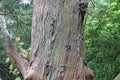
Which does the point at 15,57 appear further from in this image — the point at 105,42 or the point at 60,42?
the point at 105,42

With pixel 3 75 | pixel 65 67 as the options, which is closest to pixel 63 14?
pixel 65 67

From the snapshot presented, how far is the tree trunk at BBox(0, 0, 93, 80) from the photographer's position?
5.62ft

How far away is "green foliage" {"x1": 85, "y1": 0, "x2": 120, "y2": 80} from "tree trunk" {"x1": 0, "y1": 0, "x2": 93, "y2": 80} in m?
4.21

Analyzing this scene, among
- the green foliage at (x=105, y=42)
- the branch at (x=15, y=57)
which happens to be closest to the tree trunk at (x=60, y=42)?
the branch at (x=15, y=57)

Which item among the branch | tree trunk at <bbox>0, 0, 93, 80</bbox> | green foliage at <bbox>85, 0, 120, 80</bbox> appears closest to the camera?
tree trunk at <bbox>0, 0, 93, 80</bbox>

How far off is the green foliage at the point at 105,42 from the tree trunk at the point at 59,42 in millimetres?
4213

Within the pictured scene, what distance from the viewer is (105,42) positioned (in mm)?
6129

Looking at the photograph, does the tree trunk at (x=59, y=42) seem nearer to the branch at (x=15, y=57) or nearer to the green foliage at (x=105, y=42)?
the branch at (x=15, y=57)

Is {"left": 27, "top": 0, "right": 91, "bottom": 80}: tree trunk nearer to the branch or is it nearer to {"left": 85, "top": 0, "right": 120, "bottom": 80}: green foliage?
the branch

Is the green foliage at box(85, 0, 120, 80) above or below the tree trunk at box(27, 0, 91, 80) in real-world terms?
below

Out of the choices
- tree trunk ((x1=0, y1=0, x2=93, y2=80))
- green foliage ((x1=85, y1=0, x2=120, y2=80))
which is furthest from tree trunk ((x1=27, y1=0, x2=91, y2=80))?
green foliage ((x1=85, y1=0, x2=120, y2=80))

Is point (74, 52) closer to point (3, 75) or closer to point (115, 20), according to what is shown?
point (115, 20)

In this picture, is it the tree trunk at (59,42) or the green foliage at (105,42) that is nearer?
the tree trunk at (59,42)

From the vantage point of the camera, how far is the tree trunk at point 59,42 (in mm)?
1714
